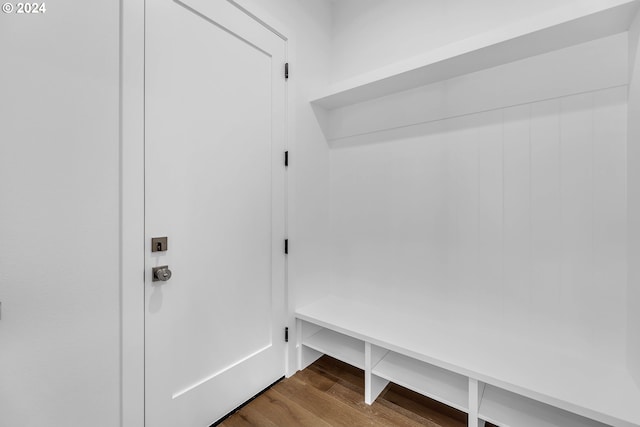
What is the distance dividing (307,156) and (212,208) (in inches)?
34.5

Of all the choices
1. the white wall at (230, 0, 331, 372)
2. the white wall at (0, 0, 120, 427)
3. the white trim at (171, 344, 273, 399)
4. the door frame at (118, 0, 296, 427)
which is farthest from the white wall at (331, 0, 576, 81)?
the white trim at (171, 344, 273, 399)

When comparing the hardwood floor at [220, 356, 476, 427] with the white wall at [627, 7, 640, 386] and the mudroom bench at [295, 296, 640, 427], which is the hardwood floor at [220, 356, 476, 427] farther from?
the white wall at [627, 7, 640, 386]

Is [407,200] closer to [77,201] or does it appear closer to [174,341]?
[174,341]

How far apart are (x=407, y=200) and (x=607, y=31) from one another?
123 centimetres

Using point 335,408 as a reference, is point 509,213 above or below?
above

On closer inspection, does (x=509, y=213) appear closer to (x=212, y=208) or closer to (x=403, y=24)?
(x=403, y=24)

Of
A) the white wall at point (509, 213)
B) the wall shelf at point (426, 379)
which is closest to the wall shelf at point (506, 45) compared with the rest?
the white wall at point (509, 213)

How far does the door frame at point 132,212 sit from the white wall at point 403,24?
152 cm

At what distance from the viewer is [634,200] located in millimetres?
1198

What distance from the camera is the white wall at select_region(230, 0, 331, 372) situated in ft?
6.30

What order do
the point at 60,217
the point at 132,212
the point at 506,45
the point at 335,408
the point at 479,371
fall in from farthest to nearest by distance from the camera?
the point at 335,408, the point at 506,45, the point at 479,371, the point at 132,212, the point at 60,217

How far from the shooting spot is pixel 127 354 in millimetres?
1144

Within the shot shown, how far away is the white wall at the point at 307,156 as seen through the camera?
1919mm

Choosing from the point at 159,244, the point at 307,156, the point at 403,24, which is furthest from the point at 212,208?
the point at 403,24
